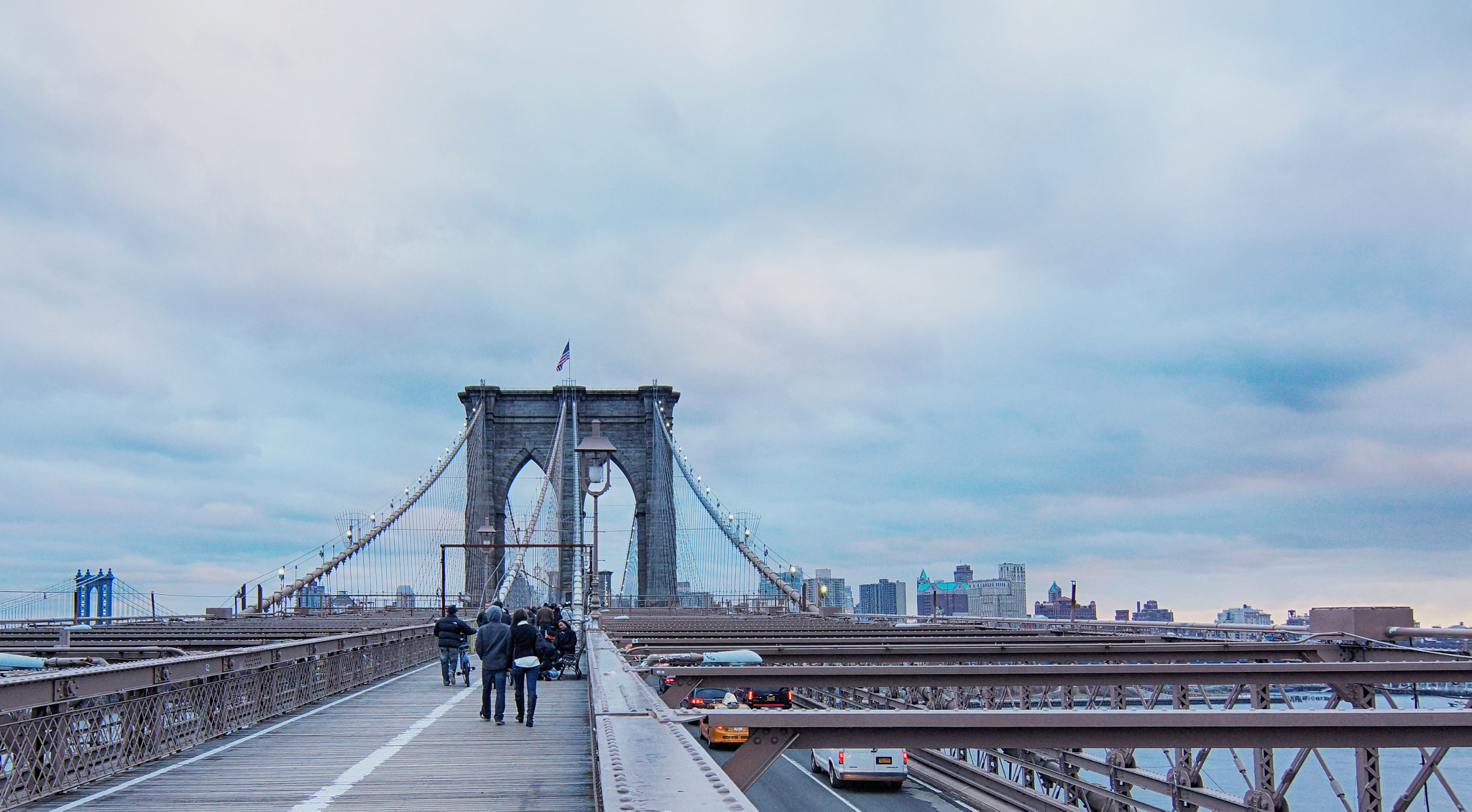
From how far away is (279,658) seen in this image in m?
14.4

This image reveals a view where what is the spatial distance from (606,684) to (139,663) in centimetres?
615

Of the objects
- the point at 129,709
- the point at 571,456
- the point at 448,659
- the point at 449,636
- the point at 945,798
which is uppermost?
the point at 571,456

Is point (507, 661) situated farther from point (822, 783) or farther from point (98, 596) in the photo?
point (98, 596)

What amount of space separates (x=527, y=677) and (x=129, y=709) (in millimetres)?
4154

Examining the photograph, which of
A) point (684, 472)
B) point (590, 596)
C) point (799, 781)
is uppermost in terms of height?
point (684, 472)

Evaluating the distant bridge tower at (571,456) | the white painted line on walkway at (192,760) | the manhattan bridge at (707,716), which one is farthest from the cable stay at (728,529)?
the white painted line on walkway at (192,760)

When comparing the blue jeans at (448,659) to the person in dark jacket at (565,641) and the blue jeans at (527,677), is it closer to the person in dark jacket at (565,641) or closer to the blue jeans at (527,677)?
the person in dark jacket at (565,641)

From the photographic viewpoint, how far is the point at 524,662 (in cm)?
1257

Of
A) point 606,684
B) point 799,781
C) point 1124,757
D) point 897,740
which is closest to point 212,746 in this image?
point 606,684

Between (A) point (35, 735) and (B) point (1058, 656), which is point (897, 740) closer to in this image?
(A) point (35, 735)

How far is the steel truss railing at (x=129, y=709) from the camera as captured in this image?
8.29 m

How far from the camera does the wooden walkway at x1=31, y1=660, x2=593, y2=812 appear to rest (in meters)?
8.11

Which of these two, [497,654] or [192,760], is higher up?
[497,654]

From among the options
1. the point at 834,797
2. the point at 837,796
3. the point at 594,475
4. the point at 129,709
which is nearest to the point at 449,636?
the point at 129,709
